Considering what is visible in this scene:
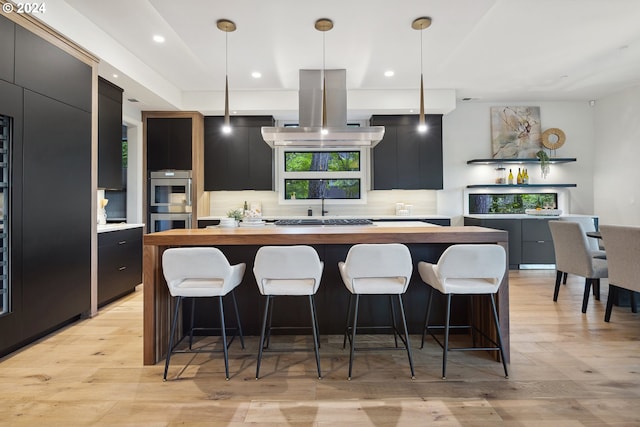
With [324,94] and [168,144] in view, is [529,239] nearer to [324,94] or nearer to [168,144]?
[324,94]

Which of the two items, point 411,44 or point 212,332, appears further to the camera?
point 411,44

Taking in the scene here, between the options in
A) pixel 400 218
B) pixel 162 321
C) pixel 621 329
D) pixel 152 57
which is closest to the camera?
pixel 162 321

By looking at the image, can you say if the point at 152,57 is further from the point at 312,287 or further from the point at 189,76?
the point at 312,287

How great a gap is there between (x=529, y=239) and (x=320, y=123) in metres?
3.99

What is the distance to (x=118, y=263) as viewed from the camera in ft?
13.6

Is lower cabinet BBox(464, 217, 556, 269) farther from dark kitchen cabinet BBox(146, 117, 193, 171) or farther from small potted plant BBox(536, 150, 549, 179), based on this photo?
dark kitchen cabinet BBox(146, 117, 193, 171)

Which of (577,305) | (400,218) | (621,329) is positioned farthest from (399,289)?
(400,218)

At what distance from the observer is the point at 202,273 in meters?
2.33

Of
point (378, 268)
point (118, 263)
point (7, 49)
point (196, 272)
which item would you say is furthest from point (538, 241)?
point (7, 49)

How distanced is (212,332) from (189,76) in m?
3.51

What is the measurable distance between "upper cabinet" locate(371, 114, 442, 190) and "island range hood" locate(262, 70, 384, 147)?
1751mm

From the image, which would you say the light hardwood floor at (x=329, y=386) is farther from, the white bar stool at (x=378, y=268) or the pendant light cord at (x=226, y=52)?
the pendant light cord at (x=226, y=52)

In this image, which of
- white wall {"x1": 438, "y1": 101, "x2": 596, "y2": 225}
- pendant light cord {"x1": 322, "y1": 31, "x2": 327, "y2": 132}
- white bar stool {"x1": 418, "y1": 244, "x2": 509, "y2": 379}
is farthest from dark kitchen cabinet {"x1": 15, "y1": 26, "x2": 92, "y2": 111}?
white wall {"x1": 438, "y1": 101, "x2": 596, "y2": 225}
